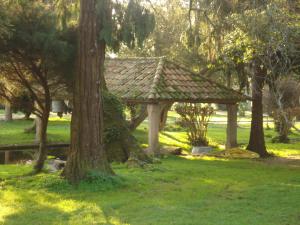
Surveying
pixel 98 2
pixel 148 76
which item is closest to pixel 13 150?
pixel 148 76

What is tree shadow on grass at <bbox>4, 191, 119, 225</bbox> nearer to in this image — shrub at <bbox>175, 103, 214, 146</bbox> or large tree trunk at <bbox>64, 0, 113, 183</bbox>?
large tree trunk at <bbox>64, 0, 113, 183</bbox>

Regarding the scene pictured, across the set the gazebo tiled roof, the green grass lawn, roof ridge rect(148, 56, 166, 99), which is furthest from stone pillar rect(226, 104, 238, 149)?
the green grass lawn

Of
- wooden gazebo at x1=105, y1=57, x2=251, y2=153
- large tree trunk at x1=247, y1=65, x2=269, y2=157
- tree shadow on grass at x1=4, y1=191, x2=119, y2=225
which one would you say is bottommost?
tree shadow on grass at x1=4, y1=191, x2=119, y2=225

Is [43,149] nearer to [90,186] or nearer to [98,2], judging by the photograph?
[90,186]

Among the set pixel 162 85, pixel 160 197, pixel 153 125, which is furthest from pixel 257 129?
pixel 160 197

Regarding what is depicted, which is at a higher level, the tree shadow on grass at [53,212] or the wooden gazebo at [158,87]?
the wooden gazebo at [158,87]

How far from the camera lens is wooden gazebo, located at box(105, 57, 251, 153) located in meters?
20.6

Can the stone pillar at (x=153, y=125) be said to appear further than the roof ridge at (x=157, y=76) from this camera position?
Yes

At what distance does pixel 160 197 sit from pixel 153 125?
9370 millimetres

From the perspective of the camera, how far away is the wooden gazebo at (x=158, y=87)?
20.6 metres

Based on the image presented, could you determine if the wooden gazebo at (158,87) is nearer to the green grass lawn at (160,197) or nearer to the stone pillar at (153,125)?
the stone pillar at (153,125)

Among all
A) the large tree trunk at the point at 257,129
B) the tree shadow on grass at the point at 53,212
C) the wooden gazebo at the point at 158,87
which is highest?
the wooden gazebo at the point at 158,87

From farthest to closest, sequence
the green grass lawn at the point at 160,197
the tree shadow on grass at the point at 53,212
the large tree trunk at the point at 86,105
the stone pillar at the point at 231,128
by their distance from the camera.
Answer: the stone pillar at the point at 231,128
the large tree trunk at the point at 86,105
the green grass lawn at the point at 160,197
the tree shadow on grass at the point at 53,212

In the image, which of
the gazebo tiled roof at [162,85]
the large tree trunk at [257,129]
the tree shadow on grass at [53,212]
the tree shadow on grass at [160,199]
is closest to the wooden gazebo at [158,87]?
the gazebo tiled roof at [162,85]
